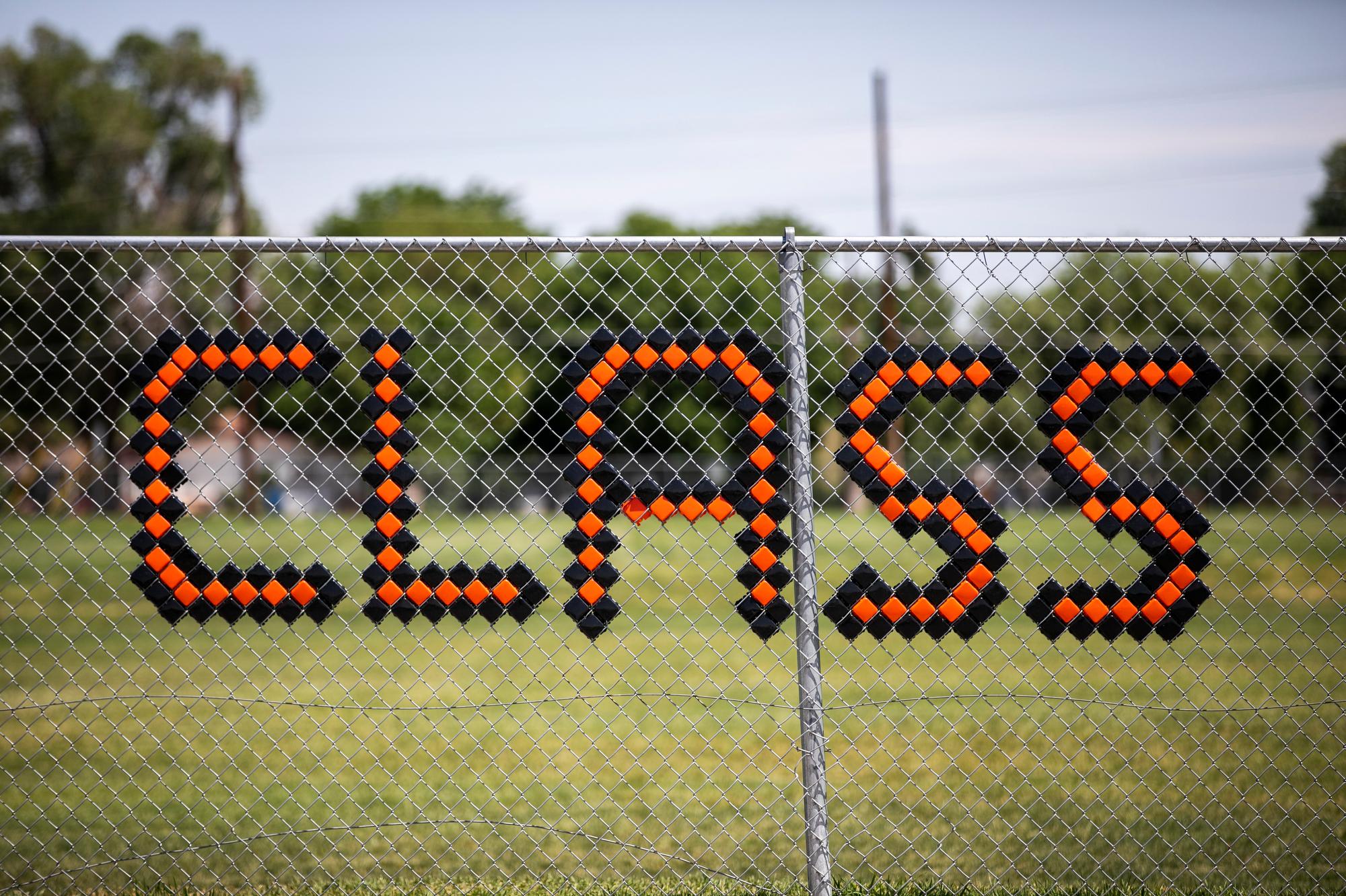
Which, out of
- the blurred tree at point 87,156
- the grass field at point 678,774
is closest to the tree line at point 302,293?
the blurred tree at point 87,156

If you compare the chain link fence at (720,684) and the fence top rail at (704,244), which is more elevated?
the fence top rail at (704,244)

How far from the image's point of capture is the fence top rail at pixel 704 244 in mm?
2711

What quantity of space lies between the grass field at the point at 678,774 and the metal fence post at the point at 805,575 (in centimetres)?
11

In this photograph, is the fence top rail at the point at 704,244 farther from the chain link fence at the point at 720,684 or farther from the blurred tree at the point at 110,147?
the blurred tree at the point at 110,147

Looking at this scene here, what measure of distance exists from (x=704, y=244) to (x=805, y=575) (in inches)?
41.0

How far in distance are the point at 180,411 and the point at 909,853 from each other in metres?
3.11

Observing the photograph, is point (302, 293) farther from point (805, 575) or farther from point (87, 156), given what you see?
point (805, 575)

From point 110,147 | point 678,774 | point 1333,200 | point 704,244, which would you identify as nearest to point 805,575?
point 704,244

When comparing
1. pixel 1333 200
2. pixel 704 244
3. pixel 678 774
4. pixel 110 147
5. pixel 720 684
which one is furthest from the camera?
pixel 110 147

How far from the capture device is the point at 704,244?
2705 mm

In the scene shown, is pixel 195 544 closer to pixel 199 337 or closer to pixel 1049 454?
pixel 199 337

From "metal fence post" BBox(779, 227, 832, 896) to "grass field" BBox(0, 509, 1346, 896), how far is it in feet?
0.37

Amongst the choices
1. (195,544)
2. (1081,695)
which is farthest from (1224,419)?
(195,544)

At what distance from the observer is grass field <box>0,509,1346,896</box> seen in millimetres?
3311
